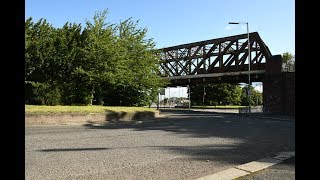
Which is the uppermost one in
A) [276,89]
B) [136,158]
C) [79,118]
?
[276,89]

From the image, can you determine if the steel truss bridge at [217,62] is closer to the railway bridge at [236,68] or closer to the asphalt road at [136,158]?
the railway bridge at [236,68]

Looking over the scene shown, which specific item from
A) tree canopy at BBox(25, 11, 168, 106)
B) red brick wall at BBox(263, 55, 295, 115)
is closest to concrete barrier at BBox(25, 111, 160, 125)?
tree canopy at BBox(25, 11, 168, 106)

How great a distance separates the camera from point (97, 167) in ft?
26.8

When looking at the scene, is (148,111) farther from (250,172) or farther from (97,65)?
(250,172)

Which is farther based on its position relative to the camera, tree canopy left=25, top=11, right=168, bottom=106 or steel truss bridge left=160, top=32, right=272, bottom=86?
steel truss bridge left=160, top=32, right=272, bottom=86

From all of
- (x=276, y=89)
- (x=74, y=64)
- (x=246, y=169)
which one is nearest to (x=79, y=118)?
(x=74, y=64)

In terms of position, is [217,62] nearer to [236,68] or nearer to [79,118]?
[236,68]

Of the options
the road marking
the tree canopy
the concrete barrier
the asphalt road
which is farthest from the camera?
the tree canopy

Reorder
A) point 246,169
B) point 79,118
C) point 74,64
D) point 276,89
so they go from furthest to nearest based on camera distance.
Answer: point 276,89
point 74,64
point 79,118
point 246,169

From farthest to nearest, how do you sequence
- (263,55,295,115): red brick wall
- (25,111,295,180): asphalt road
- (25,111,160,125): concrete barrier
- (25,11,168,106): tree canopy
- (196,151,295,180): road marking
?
(263,55,295,115): red brick wall
(25,11,168,106): tree canopy
(25,111,160,125): concrete barrier
(25,111,295,180): asphalt road
(196,151,295,180): road marking

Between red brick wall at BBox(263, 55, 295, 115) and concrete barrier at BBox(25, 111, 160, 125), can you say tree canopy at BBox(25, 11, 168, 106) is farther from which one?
red brick wall at BBox(263, 55, 295, 115)

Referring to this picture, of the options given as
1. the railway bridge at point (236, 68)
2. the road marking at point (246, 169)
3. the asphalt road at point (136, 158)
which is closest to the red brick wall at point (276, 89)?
the railway bridge at point (236, 68)

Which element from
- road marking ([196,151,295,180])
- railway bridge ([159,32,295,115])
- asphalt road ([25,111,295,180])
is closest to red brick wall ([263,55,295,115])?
railway bridge ([159,32,295,115])

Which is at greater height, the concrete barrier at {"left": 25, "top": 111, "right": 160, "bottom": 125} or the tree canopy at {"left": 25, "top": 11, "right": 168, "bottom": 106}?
the tree canopy at {"left": 25, "top": 11, "right": 168, "bottom": 106}
